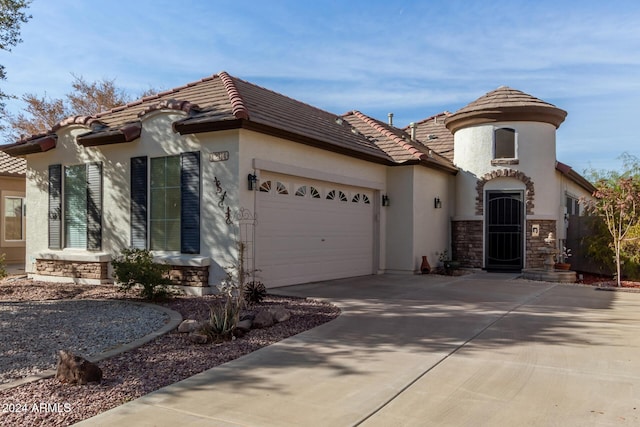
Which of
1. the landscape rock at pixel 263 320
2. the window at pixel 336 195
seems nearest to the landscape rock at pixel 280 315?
the landscape rock at pixel 263 320

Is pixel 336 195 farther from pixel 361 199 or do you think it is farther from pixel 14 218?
pixel 14 218

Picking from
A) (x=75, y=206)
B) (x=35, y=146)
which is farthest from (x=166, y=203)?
(x=35, y=146)

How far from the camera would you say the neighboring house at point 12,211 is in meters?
18.6

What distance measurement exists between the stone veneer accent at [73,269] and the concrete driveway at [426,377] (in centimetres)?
677

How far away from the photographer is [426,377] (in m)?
5.38

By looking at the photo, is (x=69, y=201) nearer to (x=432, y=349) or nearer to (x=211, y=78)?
(x=211, y=78)

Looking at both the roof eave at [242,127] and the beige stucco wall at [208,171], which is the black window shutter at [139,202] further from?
the roof eave at [242,127]

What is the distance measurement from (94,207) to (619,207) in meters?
14.1

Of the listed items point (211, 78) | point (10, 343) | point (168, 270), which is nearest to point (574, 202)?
point (211, 78)

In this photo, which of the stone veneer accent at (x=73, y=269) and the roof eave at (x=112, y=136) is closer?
the roof eave at (x=112, y=136)

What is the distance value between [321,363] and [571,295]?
8375mm

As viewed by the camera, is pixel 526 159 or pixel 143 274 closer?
pixel 143 274

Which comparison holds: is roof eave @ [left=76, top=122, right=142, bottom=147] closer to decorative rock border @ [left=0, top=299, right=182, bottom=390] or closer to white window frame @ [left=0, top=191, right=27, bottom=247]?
decorative rock border @ [left=0, top=299, right=182, bottom=390]

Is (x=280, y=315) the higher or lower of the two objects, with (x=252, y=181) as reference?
lower
